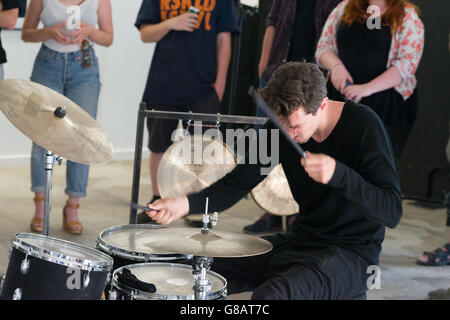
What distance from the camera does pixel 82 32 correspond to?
316 cm

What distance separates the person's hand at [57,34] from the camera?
10.2 ft

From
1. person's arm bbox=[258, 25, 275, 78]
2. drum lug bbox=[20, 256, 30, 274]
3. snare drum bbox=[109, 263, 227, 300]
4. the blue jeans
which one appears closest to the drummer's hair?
snare drum bbox=[109, 263, 227, 300]

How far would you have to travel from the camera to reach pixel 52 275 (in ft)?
5.82

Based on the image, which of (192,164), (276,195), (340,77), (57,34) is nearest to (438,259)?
(276,195)

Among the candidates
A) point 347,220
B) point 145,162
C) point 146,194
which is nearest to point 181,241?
point 347,220

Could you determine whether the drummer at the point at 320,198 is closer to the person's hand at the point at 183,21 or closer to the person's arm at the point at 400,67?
the person's arm at the point at 400,67

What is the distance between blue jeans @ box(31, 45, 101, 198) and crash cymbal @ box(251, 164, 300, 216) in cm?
88

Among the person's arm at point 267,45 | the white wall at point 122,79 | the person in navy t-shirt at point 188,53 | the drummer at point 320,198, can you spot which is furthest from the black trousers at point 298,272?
the white wall at point 122,79

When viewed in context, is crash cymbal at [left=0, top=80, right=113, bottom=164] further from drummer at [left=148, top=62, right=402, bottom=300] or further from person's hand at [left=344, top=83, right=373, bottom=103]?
person's hand at [left=344, top=83, right=373, bottom=103]

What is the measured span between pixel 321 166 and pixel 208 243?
39 cm

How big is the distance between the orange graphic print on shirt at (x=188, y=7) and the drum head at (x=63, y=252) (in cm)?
176

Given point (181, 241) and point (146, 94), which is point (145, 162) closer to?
point (146, 94)

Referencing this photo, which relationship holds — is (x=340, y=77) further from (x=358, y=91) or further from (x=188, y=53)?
(x=188, y=53)

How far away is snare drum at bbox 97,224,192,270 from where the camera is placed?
6.75 feet
